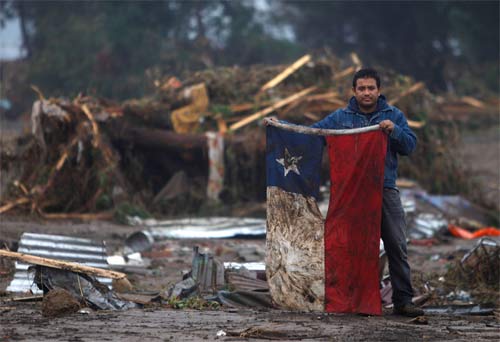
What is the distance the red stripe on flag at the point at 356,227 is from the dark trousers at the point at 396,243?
135mm

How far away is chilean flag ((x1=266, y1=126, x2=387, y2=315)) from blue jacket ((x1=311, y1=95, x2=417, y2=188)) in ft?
0.44

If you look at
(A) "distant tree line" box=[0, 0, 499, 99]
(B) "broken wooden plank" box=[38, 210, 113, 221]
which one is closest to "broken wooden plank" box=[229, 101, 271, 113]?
(B) "broken wooden plank" box=[38, 210, 113, 221]

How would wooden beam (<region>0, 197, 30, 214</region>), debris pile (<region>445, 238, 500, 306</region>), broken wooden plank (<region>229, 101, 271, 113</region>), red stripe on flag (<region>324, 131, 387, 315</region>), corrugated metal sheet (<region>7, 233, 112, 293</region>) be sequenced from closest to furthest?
red stripe on flag (<region>324, 131, 387, 315</region>), corrugated metal sheet (<region>7, 233, 112, 293</region>), debris pile (<region>445, 238, 500, 306</region>), wooden beam (<region>0, 197, 30, 214</region>), broken wooden plank (<region>229, 101, 271, 113</region>)

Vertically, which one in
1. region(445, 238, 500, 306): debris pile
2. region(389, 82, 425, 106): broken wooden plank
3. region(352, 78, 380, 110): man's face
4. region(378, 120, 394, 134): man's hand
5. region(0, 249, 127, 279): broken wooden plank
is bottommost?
region(445, 238, 500, 306): debris pile

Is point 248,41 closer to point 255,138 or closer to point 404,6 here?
point 404,6

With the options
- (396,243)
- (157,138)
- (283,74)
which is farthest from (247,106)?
(396,243)

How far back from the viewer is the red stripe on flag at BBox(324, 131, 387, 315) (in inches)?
261

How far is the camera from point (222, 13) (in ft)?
125

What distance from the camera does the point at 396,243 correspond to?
6.79m

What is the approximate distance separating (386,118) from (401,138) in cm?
25

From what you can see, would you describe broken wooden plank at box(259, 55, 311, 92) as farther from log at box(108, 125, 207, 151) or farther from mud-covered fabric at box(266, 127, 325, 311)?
mud-covered fabric at box(266, 127, 325, 311)

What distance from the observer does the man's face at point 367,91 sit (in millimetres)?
6734

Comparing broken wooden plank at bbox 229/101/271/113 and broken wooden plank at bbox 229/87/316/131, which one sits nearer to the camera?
broken wooden plank at bbox 229/87/316/131

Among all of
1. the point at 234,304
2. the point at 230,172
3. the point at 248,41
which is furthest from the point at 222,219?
the point at 248,41
